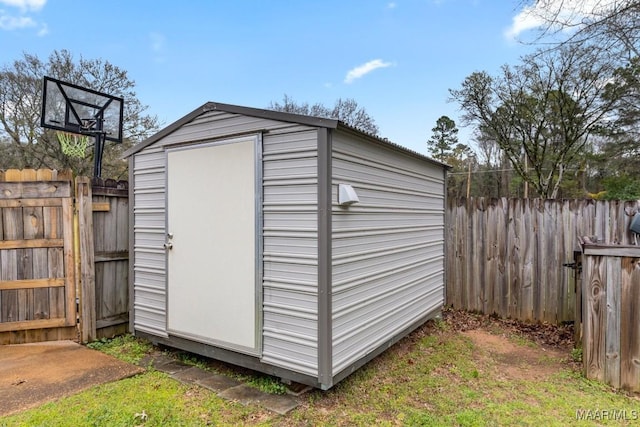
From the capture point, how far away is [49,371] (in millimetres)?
3098

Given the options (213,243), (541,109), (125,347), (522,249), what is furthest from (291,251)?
(541,109)

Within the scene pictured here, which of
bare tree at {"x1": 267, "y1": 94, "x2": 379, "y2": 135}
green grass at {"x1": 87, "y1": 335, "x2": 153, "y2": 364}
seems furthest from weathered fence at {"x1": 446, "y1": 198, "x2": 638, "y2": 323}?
bare tree at {"x1": 267, "y1": 94, "x2": 379, "y2": 135}

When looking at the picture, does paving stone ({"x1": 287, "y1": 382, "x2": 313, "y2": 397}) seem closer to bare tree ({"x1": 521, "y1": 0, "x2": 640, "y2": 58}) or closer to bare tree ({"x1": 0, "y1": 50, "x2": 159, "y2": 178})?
bare tree ({"x1": 521, "y1": 0, "x2": 640, "y2": 58})

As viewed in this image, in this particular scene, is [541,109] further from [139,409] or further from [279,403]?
[139,409]

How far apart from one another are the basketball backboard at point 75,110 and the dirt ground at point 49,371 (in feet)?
8.51

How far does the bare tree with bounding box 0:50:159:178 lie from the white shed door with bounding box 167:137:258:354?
10042 millimetres

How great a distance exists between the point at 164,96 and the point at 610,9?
1155 centimetres

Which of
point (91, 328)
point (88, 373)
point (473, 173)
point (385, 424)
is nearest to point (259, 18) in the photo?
point (91, 328)

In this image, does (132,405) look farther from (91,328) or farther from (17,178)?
(17,178)

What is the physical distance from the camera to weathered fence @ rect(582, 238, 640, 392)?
9.15ft

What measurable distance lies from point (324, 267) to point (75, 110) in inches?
178

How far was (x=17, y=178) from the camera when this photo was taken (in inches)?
146

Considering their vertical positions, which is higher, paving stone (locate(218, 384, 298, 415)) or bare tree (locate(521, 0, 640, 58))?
bare tree (locate(521, 0, 640, 58))

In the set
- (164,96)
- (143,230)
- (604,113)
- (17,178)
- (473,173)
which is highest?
(164,96)
